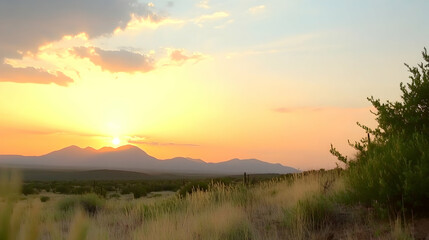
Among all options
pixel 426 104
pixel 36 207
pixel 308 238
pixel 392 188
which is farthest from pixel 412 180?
pixel 36 207

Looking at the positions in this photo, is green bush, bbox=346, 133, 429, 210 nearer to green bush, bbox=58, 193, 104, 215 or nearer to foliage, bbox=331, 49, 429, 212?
foliage, bbox=331, 49, 429, 212

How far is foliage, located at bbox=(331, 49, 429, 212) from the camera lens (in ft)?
23.4

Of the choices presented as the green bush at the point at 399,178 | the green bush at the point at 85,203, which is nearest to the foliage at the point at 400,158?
the green bush at the point at 399,178

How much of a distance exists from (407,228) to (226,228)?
3.34 meters

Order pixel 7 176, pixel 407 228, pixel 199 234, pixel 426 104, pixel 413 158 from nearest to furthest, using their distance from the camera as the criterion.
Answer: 1. pixel 7 176
2. pixel 407 228
3. pixel 413 158
4. pixel 199 234
5. pixel 426 104

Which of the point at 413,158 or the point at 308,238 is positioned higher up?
the point at 413,158

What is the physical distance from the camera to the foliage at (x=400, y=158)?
713cm

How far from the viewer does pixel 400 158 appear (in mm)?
7469

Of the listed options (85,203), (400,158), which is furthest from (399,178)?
(85,203)

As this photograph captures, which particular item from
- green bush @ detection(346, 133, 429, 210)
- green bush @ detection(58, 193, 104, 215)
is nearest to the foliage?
green bush @ detection(346, 133, 429, 210)

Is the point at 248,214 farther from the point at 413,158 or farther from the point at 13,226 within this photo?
the point at 13,226

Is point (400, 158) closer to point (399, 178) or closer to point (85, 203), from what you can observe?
point (399, 178)

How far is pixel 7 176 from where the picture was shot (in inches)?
36.8

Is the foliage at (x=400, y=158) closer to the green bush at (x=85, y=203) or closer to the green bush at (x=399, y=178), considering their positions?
the green bush at (x=399, y=178)
